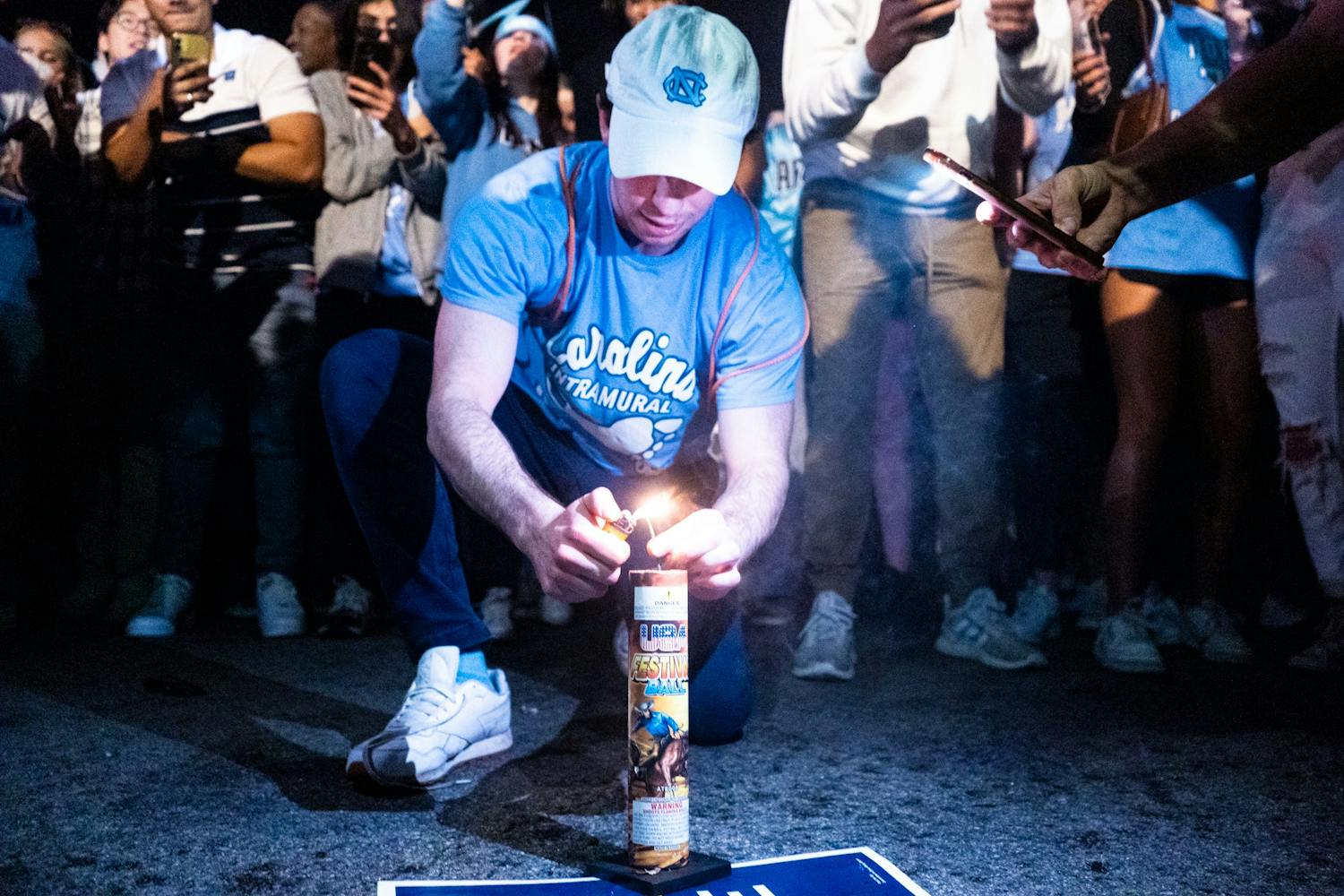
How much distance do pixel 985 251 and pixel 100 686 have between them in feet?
6.82

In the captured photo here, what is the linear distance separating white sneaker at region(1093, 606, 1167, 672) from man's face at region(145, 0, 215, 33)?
8.79 feet

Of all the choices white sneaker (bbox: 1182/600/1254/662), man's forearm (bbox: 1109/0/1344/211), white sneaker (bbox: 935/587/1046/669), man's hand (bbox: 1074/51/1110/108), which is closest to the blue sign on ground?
man's forearm (bbox: 1109/0/1344/211)

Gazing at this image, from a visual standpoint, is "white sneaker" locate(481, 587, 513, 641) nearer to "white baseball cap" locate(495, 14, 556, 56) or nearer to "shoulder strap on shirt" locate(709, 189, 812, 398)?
"shoulder strap on shirt" locate(709, 189, 812, 398)

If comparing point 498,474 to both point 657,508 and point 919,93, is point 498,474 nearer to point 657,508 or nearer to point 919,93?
point 657,508

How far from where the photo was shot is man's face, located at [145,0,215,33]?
284 centimetres

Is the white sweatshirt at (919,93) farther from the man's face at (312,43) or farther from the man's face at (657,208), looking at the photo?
the man's face at (312,43)

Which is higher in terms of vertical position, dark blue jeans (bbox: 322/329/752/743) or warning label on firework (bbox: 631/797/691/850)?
dark blue jeans (bbox: 322/329/752/743)

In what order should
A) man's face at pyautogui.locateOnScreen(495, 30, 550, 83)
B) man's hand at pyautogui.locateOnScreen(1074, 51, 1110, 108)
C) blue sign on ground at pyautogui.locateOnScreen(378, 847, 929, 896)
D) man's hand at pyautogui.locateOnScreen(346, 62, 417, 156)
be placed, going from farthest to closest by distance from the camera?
man's face at pyautogui.locateOnScreen(495, 30, 550, 83) → man's hand at pyautogui.locateOnScreen(346, 62, 417, 156) → man's hand at pyautogui.locateOnScreen(1074, 51, 1110, 108) → blue sign on ground at pyautogui.locateOnScreen(378, 847, 929, 896)

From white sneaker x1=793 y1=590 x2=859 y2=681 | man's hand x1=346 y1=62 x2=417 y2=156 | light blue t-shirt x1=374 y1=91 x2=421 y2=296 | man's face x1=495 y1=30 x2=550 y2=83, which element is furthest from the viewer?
man's face x1=495 y1=30 x2=550 y2=83

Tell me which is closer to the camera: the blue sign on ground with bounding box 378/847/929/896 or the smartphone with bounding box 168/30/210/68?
the blue sign on ground with bounding box 378/847/929/896

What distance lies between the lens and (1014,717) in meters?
1.94

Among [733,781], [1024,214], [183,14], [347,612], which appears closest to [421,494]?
[733,781]

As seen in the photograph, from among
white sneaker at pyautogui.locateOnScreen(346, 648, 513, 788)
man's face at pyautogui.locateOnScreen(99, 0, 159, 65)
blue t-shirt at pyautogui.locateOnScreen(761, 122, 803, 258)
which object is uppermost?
man's face at pyautogui.locateOnScreen(99, 0, 159, 65)

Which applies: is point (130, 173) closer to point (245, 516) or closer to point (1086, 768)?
point (245, 516)
